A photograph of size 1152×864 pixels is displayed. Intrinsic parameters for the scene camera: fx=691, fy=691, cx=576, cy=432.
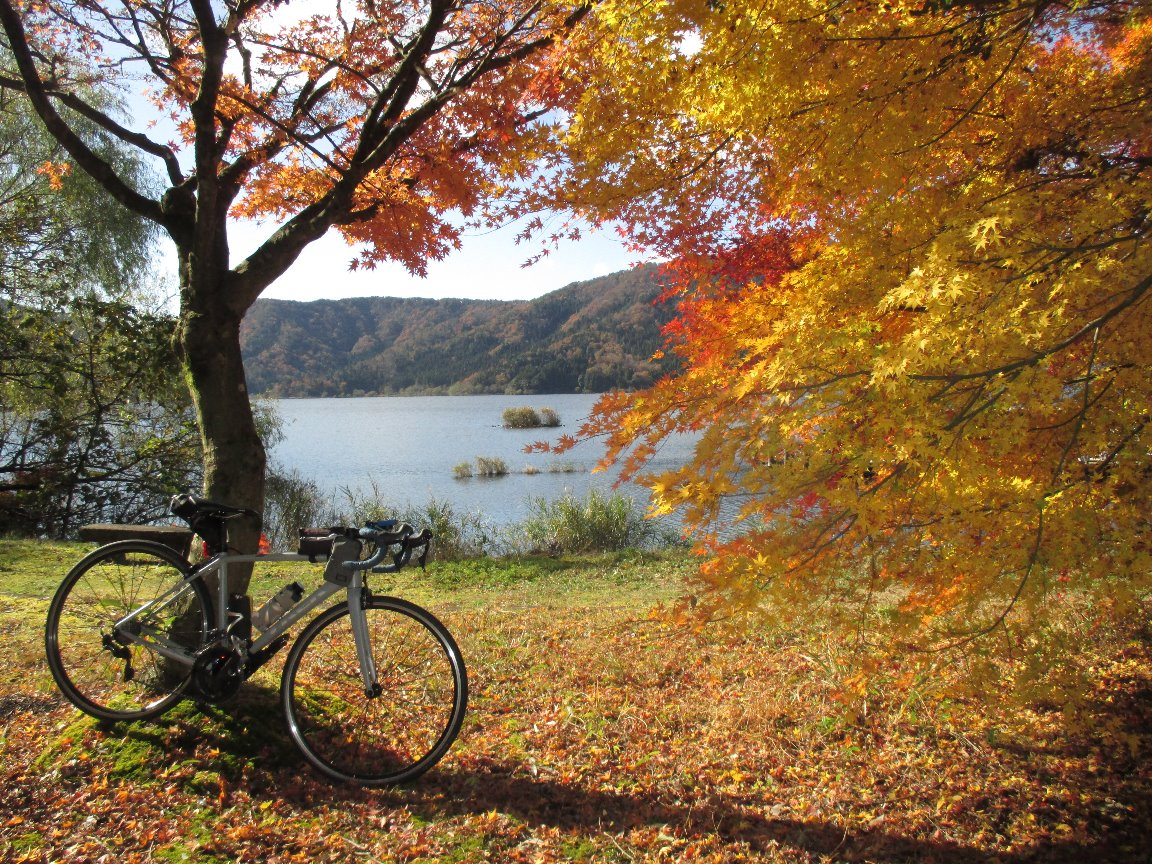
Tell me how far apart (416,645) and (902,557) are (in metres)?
1.98

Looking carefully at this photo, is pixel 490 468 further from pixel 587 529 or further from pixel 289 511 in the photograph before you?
pixel 587 529

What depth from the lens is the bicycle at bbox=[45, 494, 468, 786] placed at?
255 centimetres

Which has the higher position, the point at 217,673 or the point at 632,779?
the point at 217,673

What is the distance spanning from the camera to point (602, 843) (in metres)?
2.37

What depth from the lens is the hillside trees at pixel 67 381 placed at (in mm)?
10352

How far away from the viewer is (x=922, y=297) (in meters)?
2.03

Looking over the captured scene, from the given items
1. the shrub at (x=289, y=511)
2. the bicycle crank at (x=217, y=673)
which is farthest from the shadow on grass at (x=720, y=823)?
the shrub at (x=289, y=511)

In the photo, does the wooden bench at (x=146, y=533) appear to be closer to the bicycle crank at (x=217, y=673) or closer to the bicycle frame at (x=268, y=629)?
the bicycle frame at (x=268, y=629)

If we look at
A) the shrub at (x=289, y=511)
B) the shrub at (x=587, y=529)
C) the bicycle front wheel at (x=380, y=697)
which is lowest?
the shrub at (x=587, y=529)

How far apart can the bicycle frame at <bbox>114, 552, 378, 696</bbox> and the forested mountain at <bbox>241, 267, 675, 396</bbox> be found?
116 feet

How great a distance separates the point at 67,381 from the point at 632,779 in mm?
11523

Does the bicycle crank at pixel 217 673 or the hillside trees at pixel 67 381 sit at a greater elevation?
the hillside trees at pixel 67 381

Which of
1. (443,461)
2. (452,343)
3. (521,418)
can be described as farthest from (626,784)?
(452,343)

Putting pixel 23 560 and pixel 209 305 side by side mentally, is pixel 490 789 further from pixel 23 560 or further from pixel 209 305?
pixel 23 560
